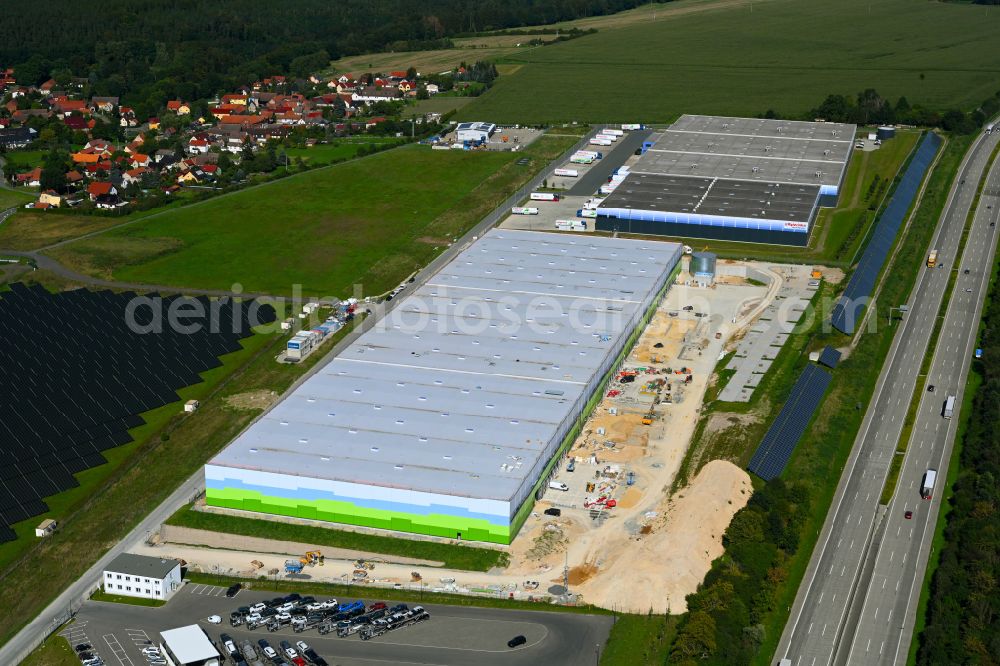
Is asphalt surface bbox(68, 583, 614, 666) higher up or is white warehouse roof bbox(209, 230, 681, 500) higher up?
white warehouse roof bbox(209, 230, 681, 500)

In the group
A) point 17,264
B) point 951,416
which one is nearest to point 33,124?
point 17,264

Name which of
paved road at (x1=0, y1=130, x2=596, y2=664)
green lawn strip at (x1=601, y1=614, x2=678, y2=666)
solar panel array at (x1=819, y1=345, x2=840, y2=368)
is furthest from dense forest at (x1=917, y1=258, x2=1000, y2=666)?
paved road at (x1=0, y1=130, x2=596, y2=664)

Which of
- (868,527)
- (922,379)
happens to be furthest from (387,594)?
(922,379)

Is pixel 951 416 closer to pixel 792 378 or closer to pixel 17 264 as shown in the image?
pixel 792 378

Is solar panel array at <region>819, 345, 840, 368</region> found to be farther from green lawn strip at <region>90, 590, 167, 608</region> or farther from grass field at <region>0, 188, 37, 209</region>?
grass field at <region>0, 188, 37, 209</region>

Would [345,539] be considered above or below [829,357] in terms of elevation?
below

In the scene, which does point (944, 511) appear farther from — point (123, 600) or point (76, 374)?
point (76, 374)
